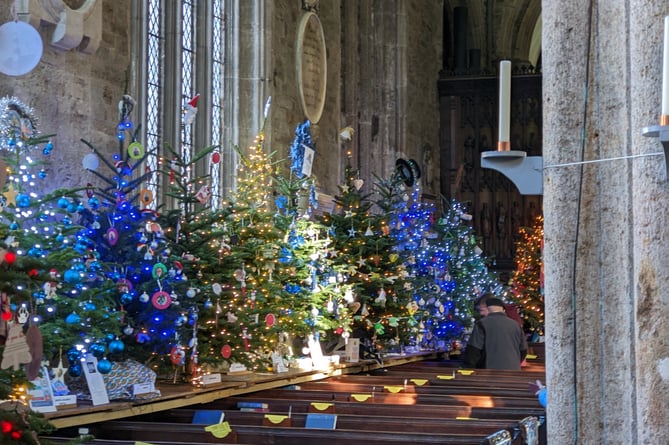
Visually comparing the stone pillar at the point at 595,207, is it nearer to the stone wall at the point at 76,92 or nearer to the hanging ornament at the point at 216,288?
the hanging ornament at the point at 216,288

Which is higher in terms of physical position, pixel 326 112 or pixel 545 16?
pixel 326 112

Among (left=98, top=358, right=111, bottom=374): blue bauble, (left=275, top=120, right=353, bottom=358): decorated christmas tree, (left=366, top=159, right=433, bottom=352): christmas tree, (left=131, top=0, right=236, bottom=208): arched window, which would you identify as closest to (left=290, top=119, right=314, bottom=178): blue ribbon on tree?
(left=131, top=0, right=236, bottom=208): arched window

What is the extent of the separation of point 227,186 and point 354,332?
7.13ft

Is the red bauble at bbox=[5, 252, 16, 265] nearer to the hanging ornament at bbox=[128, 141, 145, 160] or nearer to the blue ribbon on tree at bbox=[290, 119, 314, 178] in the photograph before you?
the hanging ornament at bbox=[128, 141, 145, 160]

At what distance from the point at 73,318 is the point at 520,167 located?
409cm

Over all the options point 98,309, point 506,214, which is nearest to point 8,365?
point 98,309

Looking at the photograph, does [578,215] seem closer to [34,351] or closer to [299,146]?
[34,351]

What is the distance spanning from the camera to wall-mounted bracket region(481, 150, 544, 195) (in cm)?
327

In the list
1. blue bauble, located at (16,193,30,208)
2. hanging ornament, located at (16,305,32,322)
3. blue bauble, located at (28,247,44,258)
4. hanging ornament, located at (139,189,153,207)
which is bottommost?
hanging ornament, located at (16,305,32,322)

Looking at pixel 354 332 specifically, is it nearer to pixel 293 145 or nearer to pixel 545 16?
pixel 293 145

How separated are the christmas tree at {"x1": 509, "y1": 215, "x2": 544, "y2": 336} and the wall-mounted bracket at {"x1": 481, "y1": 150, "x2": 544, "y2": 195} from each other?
13.7m

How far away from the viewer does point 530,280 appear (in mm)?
17938

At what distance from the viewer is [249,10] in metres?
13.8

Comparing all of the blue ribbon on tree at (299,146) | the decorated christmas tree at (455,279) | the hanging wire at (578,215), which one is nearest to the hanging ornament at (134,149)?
the hanging wire at (578,215)
